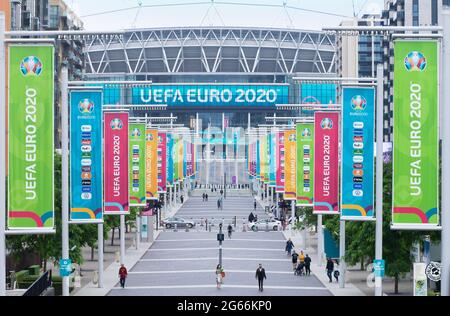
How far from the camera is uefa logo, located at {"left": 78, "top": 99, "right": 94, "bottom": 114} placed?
39.2 m

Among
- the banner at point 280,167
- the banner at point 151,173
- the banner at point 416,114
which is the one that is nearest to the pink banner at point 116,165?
the banner at point 151,173

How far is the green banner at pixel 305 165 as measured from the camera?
2459 inches

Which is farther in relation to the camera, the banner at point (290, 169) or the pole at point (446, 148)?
the banner at point (290, 169)

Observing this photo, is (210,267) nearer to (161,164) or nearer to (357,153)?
(357,153)

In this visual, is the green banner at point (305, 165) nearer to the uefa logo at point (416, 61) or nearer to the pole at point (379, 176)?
the pole at point (379, 176)

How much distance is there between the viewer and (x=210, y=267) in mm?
65312

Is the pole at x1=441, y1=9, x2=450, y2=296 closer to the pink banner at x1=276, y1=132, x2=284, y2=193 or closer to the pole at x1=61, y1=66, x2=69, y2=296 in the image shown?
the pole at x1=61, y1=66, x2=69, y2=296

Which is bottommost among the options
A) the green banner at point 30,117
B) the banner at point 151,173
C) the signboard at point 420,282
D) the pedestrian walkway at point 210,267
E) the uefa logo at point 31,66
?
the pedestrian walkway at point 210,267

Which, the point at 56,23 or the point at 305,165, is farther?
the point at 56,23

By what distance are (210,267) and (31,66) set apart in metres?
40.5

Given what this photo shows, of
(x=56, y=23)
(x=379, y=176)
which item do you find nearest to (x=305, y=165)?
(x=379, y=176)

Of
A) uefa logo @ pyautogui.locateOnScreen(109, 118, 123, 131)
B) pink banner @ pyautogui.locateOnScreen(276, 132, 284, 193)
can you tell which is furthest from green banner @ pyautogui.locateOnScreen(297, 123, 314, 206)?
pink banner @ pyautogui.locateOnScreen(276, 132, 284, 193)
